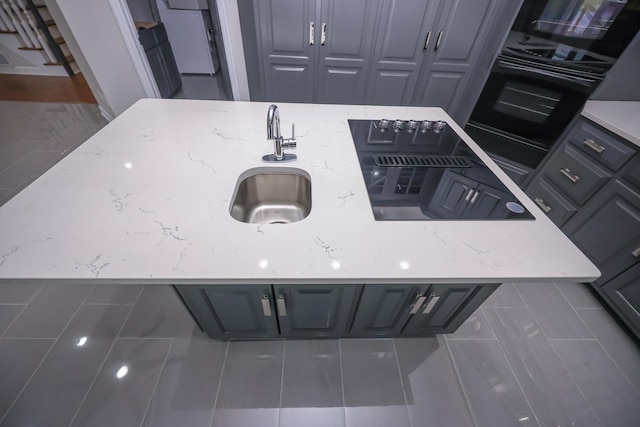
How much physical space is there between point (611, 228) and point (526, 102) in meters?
1.10

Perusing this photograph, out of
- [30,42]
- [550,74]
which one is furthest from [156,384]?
[30,42]

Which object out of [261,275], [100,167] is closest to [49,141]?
[100,167]

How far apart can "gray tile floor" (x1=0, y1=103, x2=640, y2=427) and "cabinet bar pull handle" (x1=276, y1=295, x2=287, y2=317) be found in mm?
419

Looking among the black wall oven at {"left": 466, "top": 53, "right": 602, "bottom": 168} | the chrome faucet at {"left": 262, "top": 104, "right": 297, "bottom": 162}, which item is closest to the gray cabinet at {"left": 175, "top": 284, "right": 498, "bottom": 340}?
the chrome faucet at {"left": 262, "top": 104, "right": 297, "bottom": 162}

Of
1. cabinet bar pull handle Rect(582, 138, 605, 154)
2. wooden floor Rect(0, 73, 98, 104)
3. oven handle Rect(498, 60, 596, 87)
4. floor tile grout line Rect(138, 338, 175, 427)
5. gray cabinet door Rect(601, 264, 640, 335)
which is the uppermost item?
oven handle Rect(498, 60, 596, 87)

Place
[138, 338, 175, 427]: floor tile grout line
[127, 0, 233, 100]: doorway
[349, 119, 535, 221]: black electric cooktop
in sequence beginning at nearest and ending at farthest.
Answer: [349, 119, 535, 221]: black electric cooktop < [138, 338, 175, 427]: floor tile grout line < [127, 0, 233, 100]: doorway

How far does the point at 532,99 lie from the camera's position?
1.94 metres

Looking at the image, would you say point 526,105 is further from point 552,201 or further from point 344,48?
point 344,48

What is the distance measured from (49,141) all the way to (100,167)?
117 inches

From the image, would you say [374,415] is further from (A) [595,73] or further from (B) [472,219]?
(A) [595,73]

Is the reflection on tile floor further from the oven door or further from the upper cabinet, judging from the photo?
the upper cabinet

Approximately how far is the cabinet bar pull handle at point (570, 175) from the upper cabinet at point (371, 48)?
56.6 inches

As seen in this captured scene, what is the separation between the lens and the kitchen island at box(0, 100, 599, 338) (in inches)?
28.1

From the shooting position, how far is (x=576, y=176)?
1738 mm
